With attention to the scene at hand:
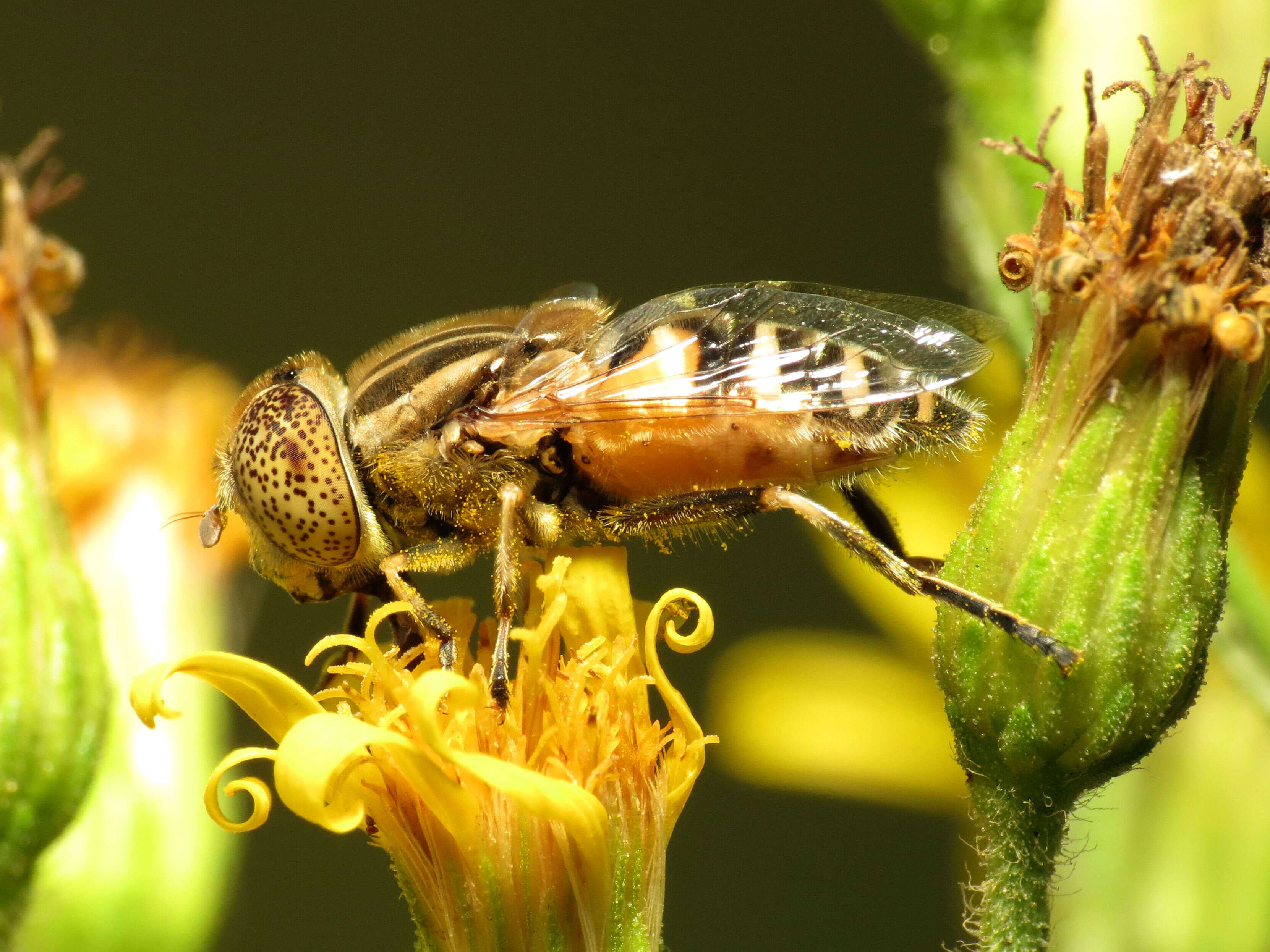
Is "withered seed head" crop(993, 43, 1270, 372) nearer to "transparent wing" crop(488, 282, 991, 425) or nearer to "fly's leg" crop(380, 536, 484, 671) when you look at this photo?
"transparent wing" crop(488, 282, 991, 425)

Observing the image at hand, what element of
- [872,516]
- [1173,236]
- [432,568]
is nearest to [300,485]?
[432,568]

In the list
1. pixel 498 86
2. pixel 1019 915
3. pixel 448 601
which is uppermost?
pixel 498 86

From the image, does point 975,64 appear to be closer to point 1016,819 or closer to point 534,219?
point 1016,819

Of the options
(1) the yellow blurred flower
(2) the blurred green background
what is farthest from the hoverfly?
(2) the blurred green background

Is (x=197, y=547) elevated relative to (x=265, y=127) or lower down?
lower down

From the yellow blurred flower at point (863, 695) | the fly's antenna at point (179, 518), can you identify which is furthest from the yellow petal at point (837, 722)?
the fly's antenna at point (179, 518)

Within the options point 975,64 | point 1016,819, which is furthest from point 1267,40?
point 1016,819

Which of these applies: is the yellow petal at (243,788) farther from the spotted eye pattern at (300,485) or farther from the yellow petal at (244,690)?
the spotted eye pattern at (300,485)
